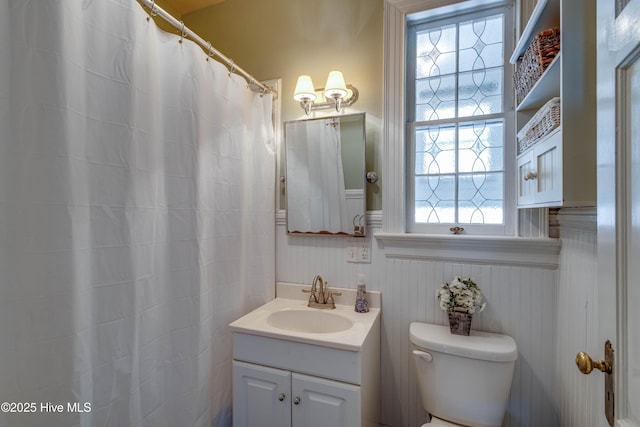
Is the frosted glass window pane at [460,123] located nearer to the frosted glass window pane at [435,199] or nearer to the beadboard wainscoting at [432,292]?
the frosted glass window pane at [435,199]

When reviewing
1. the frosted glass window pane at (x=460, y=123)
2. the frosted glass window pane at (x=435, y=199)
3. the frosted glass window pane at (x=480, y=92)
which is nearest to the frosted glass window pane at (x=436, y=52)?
the frosted glass window pane at (x=460, y=123)

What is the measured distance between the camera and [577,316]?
42.2 inches

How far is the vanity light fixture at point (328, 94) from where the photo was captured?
1.56 metres

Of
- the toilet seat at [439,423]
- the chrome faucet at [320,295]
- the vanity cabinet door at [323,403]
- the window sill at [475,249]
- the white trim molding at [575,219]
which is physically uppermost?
the white trim molding at [575,219]

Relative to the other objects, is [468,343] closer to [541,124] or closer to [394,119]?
[541,124]

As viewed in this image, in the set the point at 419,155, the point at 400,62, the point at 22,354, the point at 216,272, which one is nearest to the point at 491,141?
the point at 419,155

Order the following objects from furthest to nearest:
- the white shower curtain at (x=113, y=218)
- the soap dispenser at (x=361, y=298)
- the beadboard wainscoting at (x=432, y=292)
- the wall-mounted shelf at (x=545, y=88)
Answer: the soap dispenser at (x=361, y=298), the beadboard wainscoting at (x=432, y=292), the wall-mounted shelf at (x=545, y=88), the white shower curtain at (x=113, y=218)

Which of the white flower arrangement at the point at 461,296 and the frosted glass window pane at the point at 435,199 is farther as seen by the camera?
the frosted glass window pane at the point at 435,199

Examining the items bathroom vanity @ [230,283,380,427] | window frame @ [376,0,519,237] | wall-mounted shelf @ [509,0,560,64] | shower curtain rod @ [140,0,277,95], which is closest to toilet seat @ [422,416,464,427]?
bathroom vanity @ [230,283,380,427]

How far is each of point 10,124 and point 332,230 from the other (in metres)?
1.32

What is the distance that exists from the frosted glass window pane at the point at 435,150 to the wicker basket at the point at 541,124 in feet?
1.13

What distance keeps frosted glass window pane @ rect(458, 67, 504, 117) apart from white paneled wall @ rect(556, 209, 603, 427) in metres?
0.63

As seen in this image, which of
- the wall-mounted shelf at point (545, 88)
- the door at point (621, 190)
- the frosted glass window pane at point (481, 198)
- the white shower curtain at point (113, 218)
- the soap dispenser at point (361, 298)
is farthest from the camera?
the soap dispenser at point (361, 298)

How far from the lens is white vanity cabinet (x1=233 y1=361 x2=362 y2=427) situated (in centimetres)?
119
